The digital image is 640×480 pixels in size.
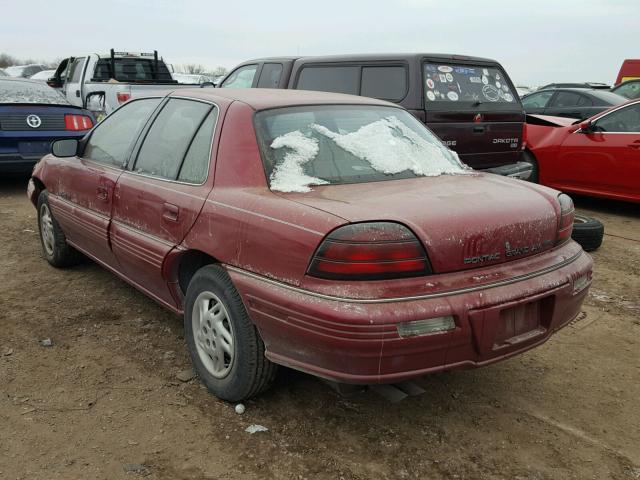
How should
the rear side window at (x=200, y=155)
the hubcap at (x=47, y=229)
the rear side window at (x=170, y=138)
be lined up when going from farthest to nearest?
the hubcap at (x=47, y=229) → the rear side window at (x=170, y=138) → the rear side window at (x=200, y=155)

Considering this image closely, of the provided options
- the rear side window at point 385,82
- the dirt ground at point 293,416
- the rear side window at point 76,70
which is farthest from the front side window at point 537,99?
the rear side window at point 76,70

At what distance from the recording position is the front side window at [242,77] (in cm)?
805

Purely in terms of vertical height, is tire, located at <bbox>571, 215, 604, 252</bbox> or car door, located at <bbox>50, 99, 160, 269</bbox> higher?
car door, located at <bbox>50, 99, 160, 269</bbox>

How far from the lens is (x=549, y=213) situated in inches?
108

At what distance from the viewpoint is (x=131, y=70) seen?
12.2m

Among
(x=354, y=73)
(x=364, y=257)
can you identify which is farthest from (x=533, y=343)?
(x=354, y=73)

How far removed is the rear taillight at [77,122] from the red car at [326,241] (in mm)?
4582

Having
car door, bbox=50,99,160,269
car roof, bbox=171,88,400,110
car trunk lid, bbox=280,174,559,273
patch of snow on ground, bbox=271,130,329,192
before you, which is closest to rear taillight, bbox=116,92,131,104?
car door, bbox=50,99,160,269

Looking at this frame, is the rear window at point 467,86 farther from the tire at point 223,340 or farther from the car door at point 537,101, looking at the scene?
A: the car door at point 537,101

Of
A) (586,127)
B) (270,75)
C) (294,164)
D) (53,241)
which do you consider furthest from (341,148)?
(586,127)

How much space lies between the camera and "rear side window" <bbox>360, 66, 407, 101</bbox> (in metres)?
6.17

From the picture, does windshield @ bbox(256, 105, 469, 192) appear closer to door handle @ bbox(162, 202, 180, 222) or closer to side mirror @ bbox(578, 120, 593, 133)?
door handle @ bbox(162, 202, 180, 222)

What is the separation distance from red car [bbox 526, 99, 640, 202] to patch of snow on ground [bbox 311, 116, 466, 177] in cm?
424

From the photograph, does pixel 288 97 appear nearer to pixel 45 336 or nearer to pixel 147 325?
pixel 147 325
